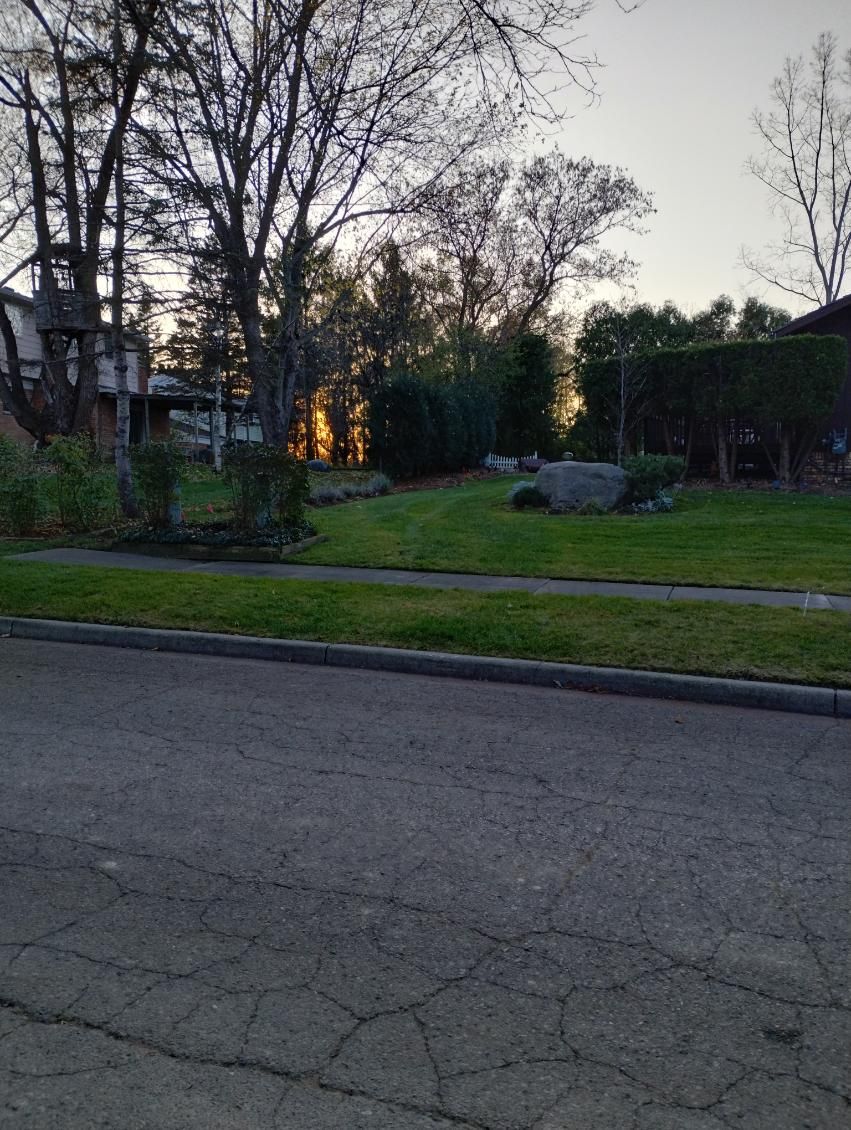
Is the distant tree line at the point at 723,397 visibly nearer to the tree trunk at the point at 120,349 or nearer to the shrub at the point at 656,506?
the shrub at the point at 656,506

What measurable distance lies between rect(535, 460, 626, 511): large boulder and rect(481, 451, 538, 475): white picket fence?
12.0 meters

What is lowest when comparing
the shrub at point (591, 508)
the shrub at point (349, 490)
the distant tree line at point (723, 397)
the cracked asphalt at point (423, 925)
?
the cracked asphalt at point (423, 925)

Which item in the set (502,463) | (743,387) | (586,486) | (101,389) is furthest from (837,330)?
(101,389)

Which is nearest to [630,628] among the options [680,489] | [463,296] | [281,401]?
[281,401]

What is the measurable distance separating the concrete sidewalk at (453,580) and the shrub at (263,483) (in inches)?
42.9

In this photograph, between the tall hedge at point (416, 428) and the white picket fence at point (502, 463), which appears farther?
the white picket fence at point (502, 463)

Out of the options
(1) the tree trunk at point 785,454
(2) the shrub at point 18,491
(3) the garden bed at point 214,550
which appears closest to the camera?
(3) the garden bed at point 214,550

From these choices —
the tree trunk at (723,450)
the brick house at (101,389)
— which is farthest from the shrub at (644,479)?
the brick house at (101,389)

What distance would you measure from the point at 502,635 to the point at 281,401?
9.42m

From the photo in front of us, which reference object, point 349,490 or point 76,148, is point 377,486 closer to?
point 349,490

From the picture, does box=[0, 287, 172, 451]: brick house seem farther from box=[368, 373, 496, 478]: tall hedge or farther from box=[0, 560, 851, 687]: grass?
box=[0, 560, 851, 687]: grass

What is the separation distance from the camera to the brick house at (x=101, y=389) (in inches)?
1219

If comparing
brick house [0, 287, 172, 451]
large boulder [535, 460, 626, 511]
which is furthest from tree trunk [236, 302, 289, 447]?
brick house [0, 287, 172, 451]

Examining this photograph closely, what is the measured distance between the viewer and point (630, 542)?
12.5 meters
